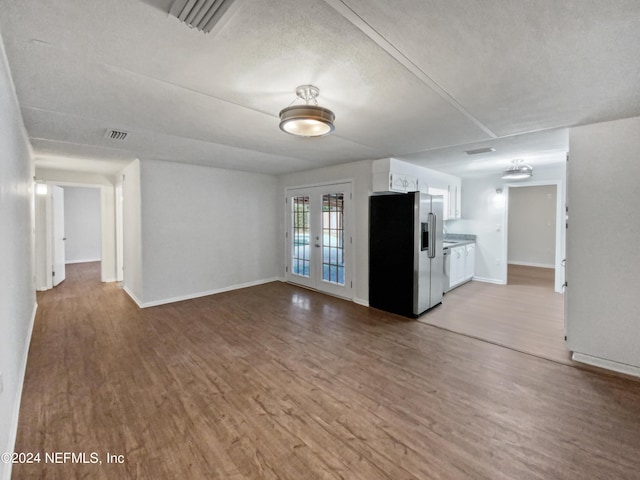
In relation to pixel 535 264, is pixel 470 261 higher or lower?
higher

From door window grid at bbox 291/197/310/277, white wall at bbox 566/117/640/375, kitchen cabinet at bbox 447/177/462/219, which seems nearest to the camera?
white wall at bbox 566/117/640/375

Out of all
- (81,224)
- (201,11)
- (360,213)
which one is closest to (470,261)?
(360,213)

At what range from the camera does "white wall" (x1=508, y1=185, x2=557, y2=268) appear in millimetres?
8461

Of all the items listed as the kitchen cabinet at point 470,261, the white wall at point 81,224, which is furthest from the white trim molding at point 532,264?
the white wall at point 81,224

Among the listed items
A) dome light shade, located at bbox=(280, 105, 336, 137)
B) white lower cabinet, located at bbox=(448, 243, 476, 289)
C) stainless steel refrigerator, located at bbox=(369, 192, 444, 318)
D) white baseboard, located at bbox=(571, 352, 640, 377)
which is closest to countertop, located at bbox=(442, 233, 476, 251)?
white lower cabinet, located at bbox=(448, 243, 476, 289)

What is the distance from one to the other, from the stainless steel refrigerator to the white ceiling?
126 centimetres

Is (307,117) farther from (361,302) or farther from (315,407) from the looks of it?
(361,302)

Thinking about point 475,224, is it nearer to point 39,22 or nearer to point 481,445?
point 481,445

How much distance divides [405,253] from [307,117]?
2.93 metres

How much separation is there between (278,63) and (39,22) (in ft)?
3.99

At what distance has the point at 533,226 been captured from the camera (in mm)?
8734

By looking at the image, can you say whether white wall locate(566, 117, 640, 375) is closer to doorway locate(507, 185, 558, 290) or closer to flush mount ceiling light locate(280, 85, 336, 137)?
flush mount ceiling light locate(280, 85, 336, 137)

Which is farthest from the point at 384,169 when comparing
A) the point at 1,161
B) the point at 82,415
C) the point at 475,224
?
the point at 82,415

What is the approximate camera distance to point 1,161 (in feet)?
5.74
